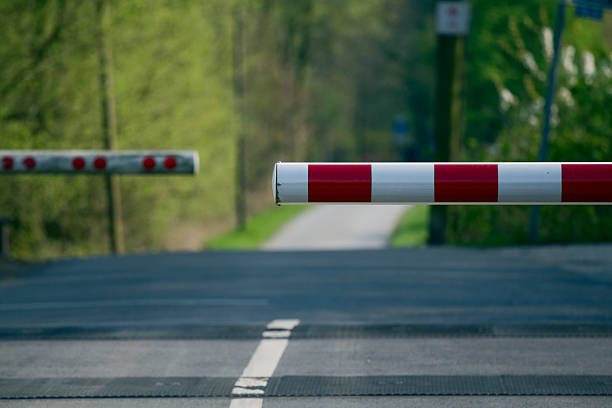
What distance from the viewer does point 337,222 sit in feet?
133

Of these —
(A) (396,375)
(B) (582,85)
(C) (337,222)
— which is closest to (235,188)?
(C) (337,222)

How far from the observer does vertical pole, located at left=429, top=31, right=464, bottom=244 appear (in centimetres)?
1792

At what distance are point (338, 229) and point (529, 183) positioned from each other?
1250 inches

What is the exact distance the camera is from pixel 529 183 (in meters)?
5.27

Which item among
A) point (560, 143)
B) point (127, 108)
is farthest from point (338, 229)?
point (560, 143)

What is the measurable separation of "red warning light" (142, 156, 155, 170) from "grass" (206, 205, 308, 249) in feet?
74.1

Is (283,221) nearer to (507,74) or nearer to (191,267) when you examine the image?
(507,74)

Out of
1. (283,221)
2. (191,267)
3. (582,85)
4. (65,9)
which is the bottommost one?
(283,221)

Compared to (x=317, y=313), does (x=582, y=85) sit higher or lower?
higher

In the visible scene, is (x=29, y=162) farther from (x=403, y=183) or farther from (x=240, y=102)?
(x=240, y=102)

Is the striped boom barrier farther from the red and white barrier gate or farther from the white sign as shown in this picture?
the white sign

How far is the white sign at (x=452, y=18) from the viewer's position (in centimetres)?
1709

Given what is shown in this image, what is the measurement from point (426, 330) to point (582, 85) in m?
10.4

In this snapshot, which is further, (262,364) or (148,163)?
(148,163)
